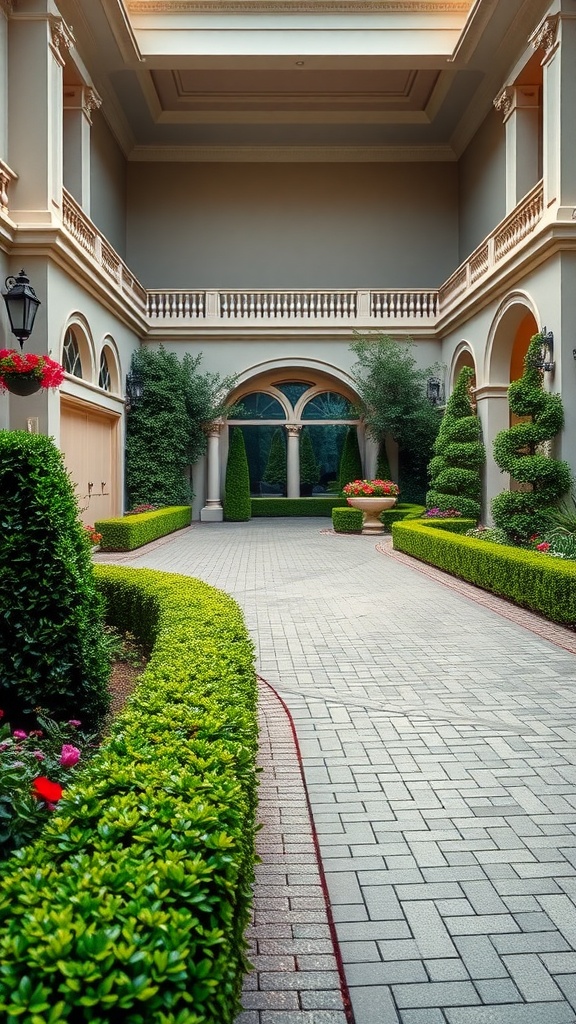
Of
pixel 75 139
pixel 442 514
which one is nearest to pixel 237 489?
pixel 442 514

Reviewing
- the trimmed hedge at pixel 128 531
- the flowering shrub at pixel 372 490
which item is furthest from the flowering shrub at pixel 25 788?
the flowering shrub at pixel 372 490

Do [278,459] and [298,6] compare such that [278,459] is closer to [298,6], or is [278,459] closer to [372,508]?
[372,508]

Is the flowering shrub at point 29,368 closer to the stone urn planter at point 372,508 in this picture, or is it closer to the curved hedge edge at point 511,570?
the curved hedge edge at point 511,570

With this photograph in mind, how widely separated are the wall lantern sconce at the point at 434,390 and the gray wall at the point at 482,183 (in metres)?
4.16

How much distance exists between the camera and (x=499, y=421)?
17.4 meters

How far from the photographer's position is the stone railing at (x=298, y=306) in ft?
73.0

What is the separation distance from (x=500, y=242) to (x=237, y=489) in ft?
34.3

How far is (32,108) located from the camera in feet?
41.6

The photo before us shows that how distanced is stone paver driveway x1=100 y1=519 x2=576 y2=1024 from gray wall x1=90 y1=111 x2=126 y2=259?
16.1 m

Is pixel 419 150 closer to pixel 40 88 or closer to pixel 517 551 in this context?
pixel 40 88

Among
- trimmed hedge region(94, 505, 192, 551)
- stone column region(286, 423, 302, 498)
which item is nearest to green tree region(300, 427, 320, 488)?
stone column region(286, 423, 302, 498)

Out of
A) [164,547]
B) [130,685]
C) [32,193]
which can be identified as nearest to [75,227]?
[32,193]

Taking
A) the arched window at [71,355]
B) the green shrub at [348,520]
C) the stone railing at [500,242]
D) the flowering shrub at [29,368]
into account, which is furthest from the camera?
the green shrub at [348,520]

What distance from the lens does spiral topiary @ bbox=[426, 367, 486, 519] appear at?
55.6 feet
